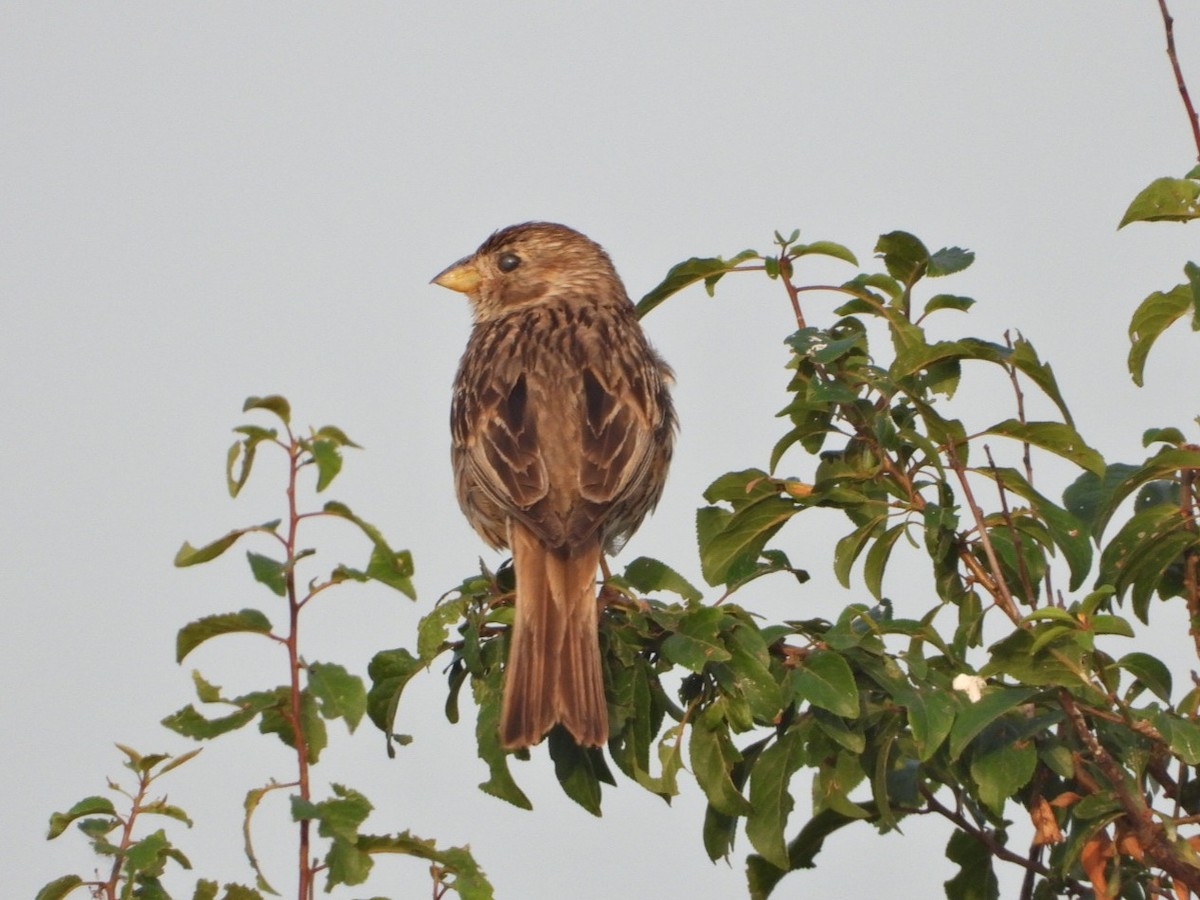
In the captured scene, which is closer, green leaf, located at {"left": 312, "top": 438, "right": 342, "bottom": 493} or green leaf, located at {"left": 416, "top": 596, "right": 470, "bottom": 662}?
green leaf, located at {"left": 312, "top": 438, "right": 342, "bottom": 493}

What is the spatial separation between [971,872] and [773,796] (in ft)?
2.02

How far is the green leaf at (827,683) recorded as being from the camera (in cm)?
352

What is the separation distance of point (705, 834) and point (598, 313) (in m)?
3.16

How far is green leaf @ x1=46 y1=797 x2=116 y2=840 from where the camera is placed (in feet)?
9.50

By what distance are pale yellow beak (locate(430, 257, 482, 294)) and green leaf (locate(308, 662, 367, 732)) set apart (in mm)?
4893

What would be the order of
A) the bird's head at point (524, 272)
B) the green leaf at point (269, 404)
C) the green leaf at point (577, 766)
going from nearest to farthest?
the green leaf at point (269, 404), the green leaf at point (577, 766), the bird's head at point (524, 272)

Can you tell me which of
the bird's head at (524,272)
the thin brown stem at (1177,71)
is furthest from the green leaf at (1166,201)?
the bird's head at (524,272)

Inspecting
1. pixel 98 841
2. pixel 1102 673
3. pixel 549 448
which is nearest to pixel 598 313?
pixel 549 448

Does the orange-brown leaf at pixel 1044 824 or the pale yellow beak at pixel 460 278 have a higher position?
the pale yellow beak at pixel 460 278

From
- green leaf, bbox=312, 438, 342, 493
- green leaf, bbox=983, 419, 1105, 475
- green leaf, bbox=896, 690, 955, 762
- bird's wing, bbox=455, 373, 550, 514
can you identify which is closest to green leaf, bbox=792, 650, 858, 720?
green leaf, bbox=896, 690, 955, 762

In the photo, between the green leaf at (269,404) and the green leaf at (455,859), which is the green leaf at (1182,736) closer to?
the green leaf at (455,859)

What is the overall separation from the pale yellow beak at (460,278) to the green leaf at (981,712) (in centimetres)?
440

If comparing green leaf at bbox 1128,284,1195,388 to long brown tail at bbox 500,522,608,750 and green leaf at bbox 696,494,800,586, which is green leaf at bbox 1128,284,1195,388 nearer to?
green leaf at bbox 696,494,800,586

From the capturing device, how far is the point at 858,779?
402 cm
